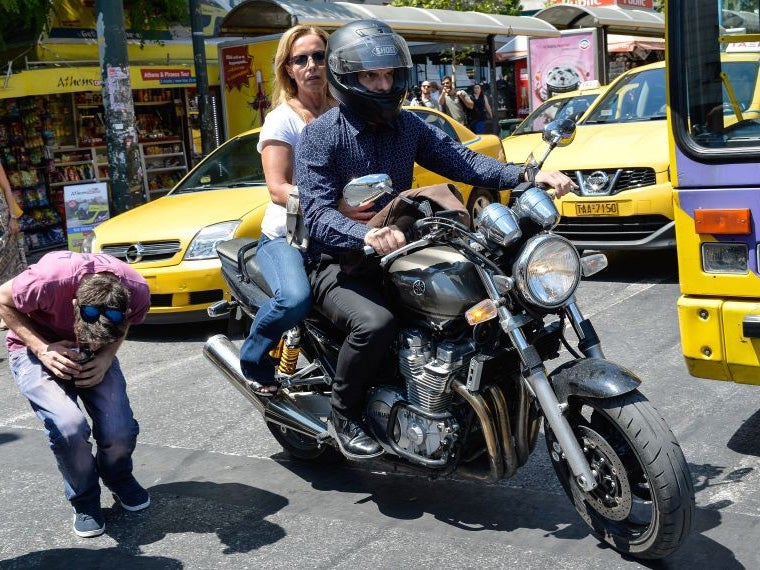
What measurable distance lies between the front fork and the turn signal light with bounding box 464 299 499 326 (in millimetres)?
38

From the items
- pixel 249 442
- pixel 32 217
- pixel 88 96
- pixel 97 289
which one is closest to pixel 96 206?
pixel 32 217

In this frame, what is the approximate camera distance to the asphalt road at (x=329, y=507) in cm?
394

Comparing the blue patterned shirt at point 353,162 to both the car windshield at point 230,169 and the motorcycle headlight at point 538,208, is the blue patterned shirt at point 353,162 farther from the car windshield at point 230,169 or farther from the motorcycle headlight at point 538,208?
the car windshield at point 230,169

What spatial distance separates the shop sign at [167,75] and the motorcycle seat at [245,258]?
35.8ft

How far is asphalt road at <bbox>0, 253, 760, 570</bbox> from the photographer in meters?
3.94

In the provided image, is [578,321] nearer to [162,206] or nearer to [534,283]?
[534,283]

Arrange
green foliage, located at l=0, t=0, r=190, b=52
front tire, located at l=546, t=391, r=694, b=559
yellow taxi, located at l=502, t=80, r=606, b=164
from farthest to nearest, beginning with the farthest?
green foliage, located at l=0, t=0, r=190, b=52, yellow taxi, located at l=502, t=80, r=606, b=164, front tire, located at l=546, t=391, r=694, b=559

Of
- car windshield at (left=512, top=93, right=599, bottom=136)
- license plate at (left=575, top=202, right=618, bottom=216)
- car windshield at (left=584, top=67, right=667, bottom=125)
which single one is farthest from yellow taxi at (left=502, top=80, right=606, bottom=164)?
Answer: license plate at (left=575, top=202, right=618, bottom=216)

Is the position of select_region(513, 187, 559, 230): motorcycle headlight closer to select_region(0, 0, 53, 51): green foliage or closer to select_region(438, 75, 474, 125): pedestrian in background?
select_region(0, 0, 53, 51): green foliage

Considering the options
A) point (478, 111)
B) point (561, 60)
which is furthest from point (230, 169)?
point (561, 60)

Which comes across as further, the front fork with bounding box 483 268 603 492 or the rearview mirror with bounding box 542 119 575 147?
the rearview mirror with bounding box 542 119 575 147

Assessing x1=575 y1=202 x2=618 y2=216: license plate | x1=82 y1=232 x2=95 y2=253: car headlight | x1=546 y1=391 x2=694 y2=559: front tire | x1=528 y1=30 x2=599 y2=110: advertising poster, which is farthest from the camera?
x1=528 y1=30 x2=599 y2=110: advertising poster

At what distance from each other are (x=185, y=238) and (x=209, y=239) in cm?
20

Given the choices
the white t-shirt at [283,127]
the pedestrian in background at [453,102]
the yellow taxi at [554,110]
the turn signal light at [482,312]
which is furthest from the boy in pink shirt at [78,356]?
the pedestrian in background at [453,102]
